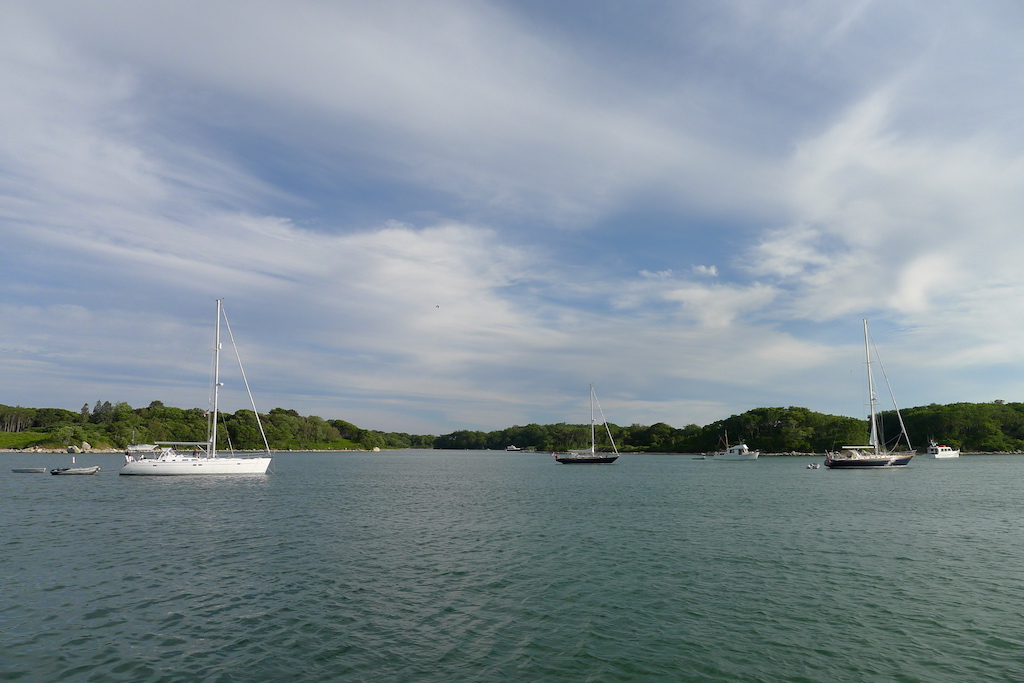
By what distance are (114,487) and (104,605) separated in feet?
199

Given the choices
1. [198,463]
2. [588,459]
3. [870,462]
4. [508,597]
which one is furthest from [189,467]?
[870,462]

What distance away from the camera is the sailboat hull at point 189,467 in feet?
258

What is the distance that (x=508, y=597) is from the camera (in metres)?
22.3

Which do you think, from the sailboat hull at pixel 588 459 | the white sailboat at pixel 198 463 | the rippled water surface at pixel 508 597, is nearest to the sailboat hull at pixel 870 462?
the sailboat hull at pixel 588 459

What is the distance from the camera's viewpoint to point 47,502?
53938 mm

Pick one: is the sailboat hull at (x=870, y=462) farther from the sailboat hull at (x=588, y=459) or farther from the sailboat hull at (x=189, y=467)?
the sailboat hull at (x=189, y=467)

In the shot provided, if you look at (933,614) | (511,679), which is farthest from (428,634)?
(933,614)

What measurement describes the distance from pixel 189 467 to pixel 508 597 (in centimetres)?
7299

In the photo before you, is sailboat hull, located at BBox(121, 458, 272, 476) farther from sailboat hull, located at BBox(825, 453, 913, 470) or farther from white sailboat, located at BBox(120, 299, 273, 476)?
sailboat hull, located at BBox(825, 453, 913, 470)

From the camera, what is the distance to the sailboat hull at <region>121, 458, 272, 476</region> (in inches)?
3093

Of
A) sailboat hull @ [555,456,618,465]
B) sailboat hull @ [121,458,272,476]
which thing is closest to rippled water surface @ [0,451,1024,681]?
sailboat hull @ [121,458,272,476]

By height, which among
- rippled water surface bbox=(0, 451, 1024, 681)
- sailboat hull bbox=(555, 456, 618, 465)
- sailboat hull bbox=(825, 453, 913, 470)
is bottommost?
sailboat hull bbox=(555, 456, 618, 465)

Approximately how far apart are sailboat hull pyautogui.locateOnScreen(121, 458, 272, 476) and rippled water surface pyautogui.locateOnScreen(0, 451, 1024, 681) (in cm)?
3284

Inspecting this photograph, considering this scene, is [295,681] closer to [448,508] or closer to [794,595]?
[794,595]
